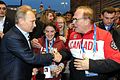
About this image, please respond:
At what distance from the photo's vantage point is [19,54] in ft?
11.6

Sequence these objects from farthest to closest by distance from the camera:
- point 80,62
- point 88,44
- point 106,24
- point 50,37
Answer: point 106,24
point 50,37
point 88,44
point 80,62

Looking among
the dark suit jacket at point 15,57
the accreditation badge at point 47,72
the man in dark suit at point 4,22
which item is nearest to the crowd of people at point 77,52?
the dark suit jacket at point 15,57

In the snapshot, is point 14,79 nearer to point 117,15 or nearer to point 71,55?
point 71,55

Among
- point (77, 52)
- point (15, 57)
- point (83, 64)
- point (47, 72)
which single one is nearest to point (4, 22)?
point (47, 72)

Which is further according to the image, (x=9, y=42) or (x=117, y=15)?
(x=117, y=15)

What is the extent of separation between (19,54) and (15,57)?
85mm

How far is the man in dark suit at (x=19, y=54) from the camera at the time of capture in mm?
3551

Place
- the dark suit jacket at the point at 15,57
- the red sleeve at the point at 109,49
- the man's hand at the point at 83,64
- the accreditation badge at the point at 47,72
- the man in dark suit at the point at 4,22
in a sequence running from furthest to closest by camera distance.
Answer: the man in dark suit at the point at 4,22 → the accreditation badge at the point at 47,72 → the dark suit jacket at the point at 15,57 → the red sleeve at the point at 109,49 → the man's hand at the point at 83,64

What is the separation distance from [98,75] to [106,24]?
2.02 meters

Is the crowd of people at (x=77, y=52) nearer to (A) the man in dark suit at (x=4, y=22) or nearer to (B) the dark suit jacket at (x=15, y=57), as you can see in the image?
(B) the dark suit jacket at (x=15, y=57)

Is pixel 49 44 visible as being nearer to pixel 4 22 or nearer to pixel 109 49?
pixel 4 22

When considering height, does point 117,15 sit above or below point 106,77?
above

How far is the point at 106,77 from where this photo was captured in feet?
11.8

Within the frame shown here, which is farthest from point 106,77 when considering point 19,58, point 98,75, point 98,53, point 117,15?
point 117,15
